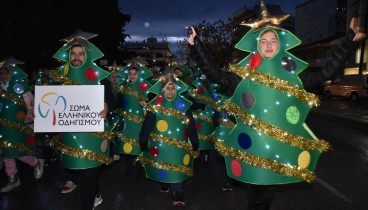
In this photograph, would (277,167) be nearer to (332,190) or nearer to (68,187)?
(332,190)

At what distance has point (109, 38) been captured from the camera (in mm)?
28719

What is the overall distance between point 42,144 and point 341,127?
461 inches

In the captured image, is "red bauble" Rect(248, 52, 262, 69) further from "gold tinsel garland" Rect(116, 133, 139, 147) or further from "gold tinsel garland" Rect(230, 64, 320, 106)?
"gold tinsel garland" Rect(116, 133, 139, 147)

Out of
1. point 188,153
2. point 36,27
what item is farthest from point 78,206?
point 36,27

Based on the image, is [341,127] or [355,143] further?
[341,127]

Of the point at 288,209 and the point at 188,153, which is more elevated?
the point at 188,153

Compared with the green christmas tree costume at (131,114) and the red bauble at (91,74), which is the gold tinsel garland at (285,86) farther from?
the green christmas tree costume at (131,114)

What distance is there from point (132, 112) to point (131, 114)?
0.19 feet

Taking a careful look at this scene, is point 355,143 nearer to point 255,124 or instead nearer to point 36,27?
point 255,124

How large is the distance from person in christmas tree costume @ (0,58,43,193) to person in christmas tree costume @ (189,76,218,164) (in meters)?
3.03

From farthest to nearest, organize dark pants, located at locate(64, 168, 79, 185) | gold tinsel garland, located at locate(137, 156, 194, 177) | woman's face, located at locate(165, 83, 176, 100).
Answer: dark pants, located at locate(64, 168, 79, 185) → woman's face, located at locate(165, 83, 176, 100) → gold tinsel garland, located at locate(137, 156, 194, 177)

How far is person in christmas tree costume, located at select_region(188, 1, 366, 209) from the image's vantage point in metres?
3.71

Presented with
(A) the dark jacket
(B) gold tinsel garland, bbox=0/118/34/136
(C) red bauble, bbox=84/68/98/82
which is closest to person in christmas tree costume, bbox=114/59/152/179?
(B) gold tinsel garland, bbox=0/118/34/136

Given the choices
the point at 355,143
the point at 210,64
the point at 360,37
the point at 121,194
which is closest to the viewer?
the point at 360,37
